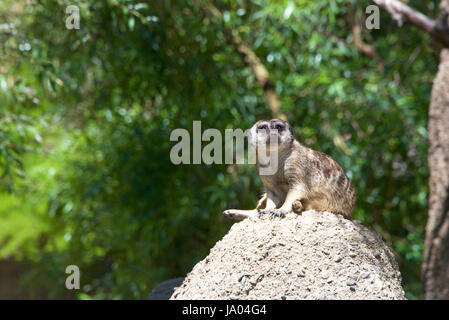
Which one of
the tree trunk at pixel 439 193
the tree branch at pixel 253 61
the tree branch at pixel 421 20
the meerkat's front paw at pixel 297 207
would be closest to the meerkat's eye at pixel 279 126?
the meerkat's front paw at pixel 297 207

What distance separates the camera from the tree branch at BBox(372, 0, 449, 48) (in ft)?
16.3

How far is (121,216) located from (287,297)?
3709 mm

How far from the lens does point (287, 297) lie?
3.04 m

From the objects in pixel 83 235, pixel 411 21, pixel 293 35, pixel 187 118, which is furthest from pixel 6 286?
pixel 411 21

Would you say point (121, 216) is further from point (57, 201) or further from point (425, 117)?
point (425, 117)

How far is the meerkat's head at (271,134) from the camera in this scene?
11.7 feet

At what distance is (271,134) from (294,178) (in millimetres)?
260

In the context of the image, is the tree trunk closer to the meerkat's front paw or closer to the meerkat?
the meerkat

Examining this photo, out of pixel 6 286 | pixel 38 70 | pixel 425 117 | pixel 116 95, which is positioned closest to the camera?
pixel 38 70

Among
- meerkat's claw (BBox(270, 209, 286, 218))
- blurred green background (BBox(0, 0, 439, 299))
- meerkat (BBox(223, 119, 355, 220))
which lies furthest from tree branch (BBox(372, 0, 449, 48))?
meerkat's claw (BBox(270, 209, 286, 218))

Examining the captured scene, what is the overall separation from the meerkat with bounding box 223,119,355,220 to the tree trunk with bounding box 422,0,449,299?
201cm

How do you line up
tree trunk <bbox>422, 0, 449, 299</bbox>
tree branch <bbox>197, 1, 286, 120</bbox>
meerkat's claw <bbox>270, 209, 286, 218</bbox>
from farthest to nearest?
1. tree branch <bbox>197, 1, 286, 120</bbox>
2. tree trunk <bbox>422, 0, 449, 299</bbox>
3. meerkat's claw <bbox>270, 209, 286, 218</bbox>

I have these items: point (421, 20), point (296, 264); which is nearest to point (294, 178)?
point (296, 264)

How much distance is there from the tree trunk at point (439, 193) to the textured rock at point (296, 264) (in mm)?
2223
